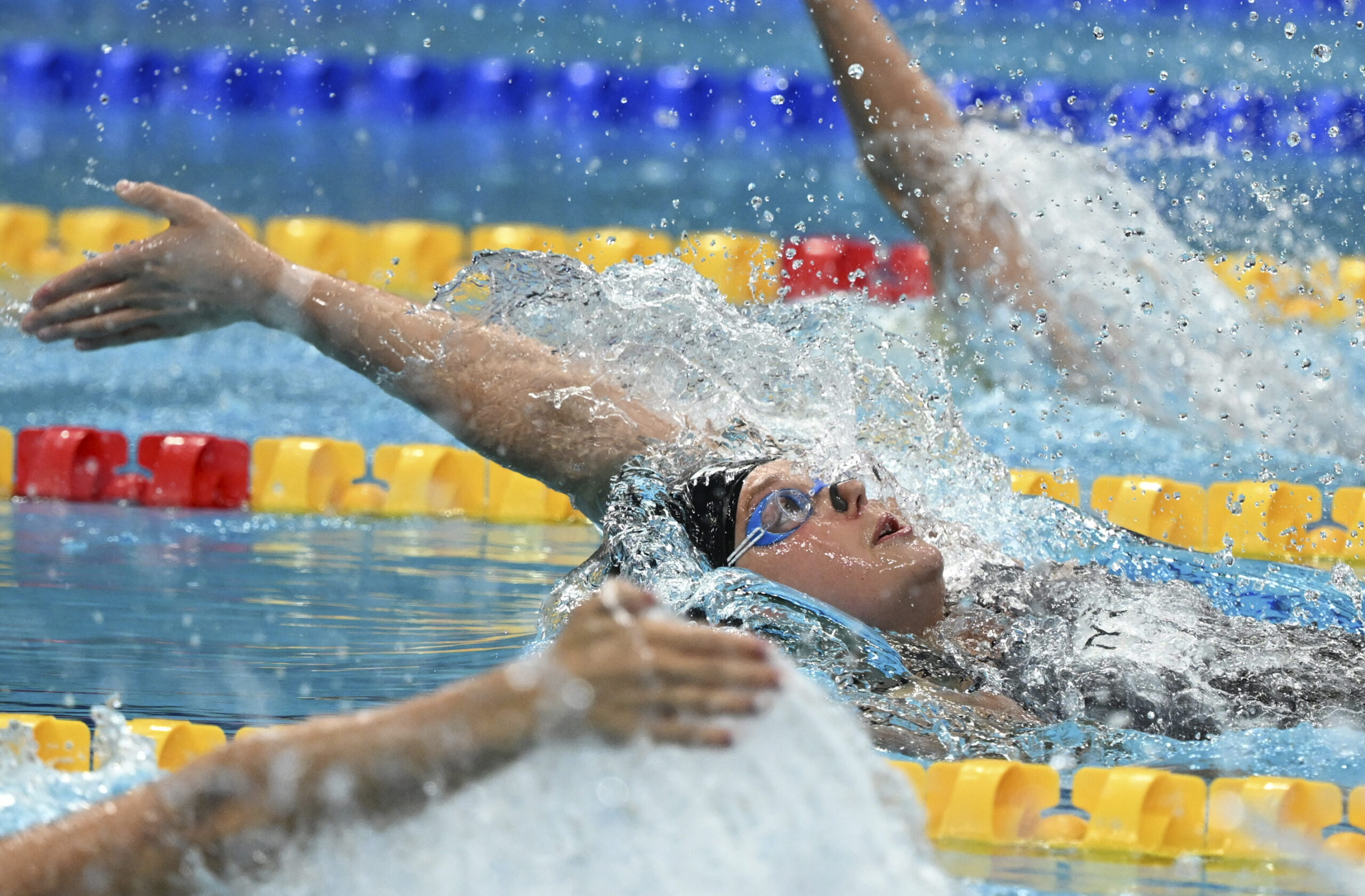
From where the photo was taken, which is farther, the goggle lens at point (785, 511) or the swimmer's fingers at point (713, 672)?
the goggle lens at point (785, 511)

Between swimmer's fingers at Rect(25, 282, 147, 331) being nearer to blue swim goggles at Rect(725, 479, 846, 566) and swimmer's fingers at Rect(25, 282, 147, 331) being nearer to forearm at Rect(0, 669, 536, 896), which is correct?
blue swim goggles at Rect(725, 479, 846, 566)

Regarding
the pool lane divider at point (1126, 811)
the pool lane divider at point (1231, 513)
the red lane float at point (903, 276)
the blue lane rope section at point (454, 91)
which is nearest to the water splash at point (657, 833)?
the pool lane divider at point (1126, 811)

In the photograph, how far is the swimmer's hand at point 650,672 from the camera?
2.85 ft

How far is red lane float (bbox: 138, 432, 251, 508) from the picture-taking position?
3.33m

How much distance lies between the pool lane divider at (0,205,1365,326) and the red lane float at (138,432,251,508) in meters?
1.54

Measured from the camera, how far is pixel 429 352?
2.14 metres

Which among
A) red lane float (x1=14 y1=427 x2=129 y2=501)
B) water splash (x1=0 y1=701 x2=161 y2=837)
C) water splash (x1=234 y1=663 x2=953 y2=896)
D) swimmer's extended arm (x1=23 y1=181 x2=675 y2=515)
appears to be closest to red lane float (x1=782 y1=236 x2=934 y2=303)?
red lane float (x1=14 y1=427 x2=129 y2=501)

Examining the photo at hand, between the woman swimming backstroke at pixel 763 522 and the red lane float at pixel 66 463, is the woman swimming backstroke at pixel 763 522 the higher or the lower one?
the higher one

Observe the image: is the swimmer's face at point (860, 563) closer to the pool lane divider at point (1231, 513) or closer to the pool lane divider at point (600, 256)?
the pool lane divider at point (1231, 513)

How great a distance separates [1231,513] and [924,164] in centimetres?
93

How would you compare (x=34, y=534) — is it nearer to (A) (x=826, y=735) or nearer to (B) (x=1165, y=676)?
(B) (x=1165, y=676)

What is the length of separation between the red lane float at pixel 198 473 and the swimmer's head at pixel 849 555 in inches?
64.9

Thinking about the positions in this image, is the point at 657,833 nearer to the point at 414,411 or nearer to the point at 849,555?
the point at 849,555

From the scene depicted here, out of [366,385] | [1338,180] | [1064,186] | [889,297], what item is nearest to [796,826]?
[1064,186]
